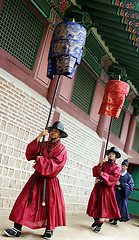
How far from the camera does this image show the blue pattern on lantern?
4090 mm

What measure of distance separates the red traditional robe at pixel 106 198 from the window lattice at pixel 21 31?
2.58 meters

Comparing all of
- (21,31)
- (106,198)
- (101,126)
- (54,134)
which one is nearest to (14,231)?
(54,134)

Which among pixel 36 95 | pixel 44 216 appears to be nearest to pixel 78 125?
pixel 36 95

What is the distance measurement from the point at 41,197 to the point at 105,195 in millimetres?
2124

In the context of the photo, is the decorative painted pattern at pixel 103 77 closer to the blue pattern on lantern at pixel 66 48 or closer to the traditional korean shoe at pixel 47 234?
A: the blue pattern on lantern at pixel 66 48

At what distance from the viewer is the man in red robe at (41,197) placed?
3434 millimetres

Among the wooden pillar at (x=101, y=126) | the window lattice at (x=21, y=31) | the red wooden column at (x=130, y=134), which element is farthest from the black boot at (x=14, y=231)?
the red wooden column at (x=130, y=134)

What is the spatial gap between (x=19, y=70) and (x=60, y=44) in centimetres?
143

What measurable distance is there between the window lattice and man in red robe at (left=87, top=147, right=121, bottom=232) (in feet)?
8.09

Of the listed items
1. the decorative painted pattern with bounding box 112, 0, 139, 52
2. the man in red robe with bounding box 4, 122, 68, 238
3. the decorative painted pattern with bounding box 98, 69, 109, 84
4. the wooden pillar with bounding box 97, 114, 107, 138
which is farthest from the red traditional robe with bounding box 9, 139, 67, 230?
the decorative painted pattern with bounding box 98, 69, 109, 84

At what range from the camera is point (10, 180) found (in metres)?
5.05

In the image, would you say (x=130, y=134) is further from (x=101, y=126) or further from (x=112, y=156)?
(x=112, y=156)

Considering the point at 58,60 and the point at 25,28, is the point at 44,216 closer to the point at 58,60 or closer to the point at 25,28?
the point at 58,60

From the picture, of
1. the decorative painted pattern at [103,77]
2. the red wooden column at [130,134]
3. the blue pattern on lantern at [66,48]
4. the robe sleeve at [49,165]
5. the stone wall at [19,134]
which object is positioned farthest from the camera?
the red wooden column at [130,134]
